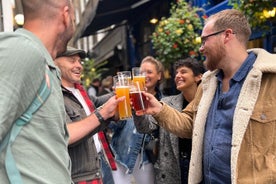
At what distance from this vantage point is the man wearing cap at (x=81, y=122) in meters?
2.12

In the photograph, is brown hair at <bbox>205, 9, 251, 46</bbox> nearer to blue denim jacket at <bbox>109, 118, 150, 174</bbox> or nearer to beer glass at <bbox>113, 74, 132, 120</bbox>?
beer glass at <bbox>113, 74, 132, 120</bbox>

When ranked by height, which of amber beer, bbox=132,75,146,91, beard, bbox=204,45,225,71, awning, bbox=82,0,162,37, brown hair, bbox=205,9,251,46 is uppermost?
awning, bbox=82,0,162,37

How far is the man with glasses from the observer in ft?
6.82

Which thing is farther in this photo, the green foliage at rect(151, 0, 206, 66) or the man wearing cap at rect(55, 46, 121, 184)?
the green foliage at rect(151, 0, 206, 66)

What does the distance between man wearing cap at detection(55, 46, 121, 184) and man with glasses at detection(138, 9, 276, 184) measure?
46cm

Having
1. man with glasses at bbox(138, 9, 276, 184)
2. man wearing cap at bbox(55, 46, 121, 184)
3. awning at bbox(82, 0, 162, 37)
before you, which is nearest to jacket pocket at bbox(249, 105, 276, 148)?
man with glasses at bbox(138, 9, 276, 184)

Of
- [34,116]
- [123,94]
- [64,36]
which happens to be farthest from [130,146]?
[34,116]

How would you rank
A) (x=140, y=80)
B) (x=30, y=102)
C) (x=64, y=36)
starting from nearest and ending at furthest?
(x=30, y=102) → (x=64, y=36) → (x=140, y=80)

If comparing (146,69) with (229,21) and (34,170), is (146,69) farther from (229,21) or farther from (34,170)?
(34,170)

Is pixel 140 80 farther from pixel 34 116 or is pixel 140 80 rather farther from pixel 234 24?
pixel 34 116

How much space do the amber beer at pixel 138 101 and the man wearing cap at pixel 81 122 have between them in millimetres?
158

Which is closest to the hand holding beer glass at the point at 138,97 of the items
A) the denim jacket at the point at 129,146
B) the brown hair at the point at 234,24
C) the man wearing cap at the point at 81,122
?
the man wearing cap at the point at 81,122

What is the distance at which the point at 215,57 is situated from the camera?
238 cm

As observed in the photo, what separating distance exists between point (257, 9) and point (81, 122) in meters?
2.54
